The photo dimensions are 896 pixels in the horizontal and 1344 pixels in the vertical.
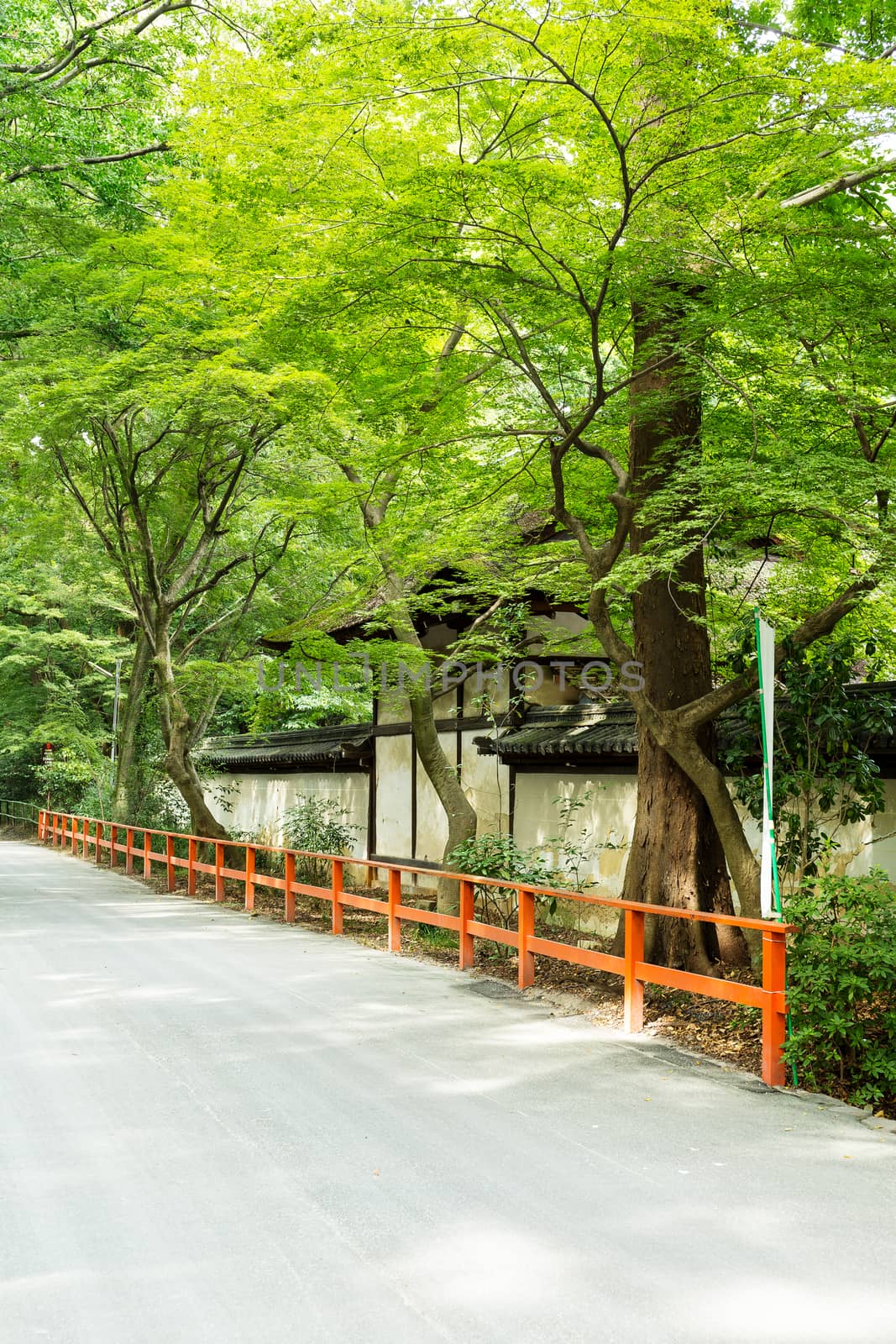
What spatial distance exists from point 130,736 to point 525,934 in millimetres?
19250

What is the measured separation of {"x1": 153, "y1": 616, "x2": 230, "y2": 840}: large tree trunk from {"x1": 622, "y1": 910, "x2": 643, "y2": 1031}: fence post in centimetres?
1343

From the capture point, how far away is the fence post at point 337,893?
13375 millimetres

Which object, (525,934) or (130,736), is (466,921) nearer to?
(525,934)

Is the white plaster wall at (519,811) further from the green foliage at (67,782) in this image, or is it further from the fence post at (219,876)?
the green foliage at (67,782)

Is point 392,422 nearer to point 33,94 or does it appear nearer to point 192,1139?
point 33,94

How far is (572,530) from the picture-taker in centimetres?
971

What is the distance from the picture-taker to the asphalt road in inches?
143

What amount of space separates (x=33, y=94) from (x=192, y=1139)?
14.2 m

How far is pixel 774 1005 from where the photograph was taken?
6.52 metres

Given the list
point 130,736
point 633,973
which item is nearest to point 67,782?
point 130,736

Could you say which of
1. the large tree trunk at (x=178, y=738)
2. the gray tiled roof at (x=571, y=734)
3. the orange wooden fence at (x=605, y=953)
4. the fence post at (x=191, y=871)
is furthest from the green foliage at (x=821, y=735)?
the large tree trunk at (x=178, y=738)

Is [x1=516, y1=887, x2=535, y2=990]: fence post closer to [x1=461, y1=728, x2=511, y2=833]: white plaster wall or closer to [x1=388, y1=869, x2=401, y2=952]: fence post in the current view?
[x1=388, y1=869, x2=401, y2=952]: fence post

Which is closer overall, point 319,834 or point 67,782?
point 319,834

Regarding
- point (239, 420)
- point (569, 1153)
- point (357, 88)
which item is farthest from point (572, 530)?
point (239, 420)
